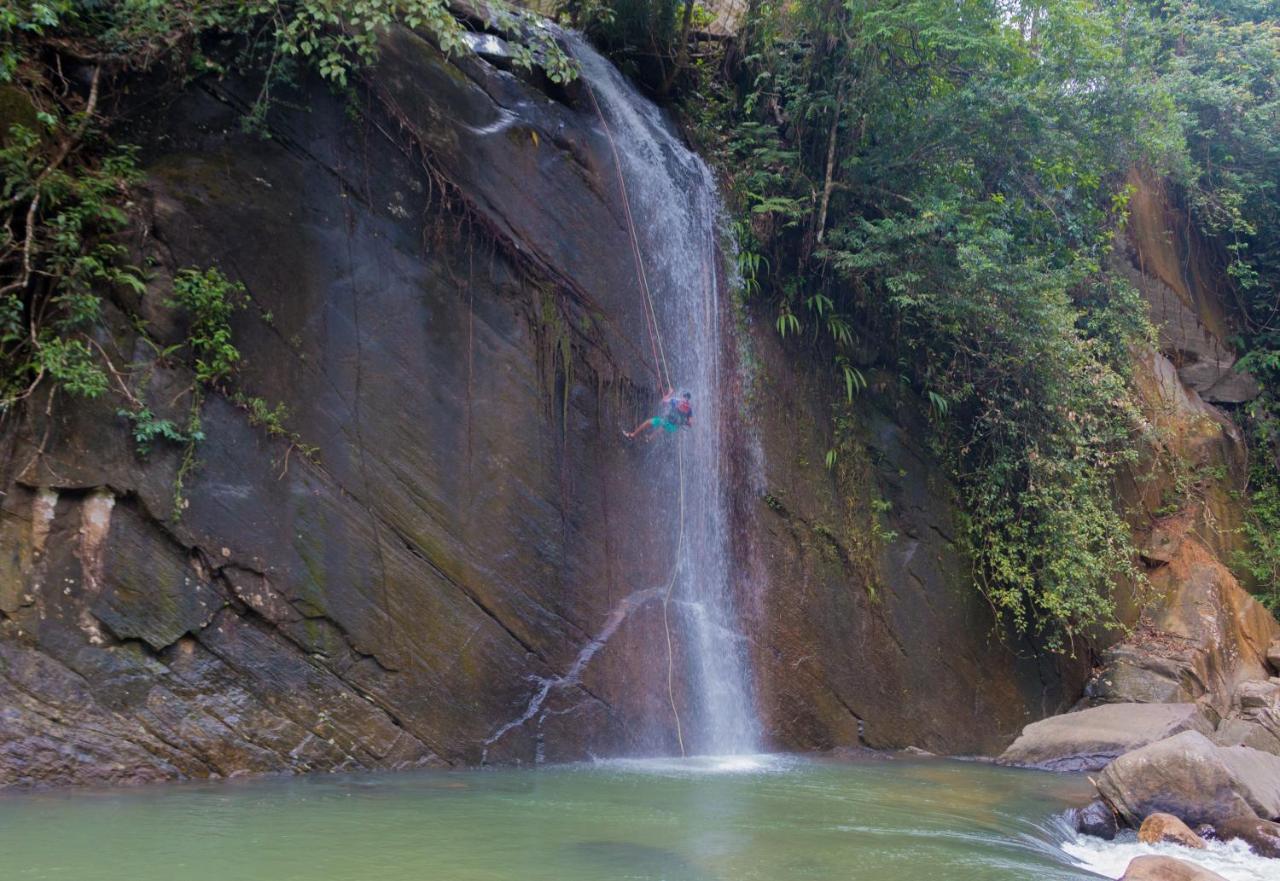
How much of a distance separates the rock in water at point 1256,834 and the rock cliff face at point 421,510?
3890mm

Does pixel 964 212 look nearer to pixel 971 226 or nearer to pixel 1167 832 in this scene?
pixel 971 226

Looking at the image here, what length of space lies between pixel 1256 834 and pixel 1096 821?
91 centimetres

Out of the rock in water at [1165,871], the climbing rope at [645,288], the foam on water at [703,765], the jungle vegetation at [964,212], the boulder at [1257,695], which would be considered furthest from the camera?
the boulder at [1257,695]

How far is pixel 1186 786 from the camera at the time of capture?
653 centimetres

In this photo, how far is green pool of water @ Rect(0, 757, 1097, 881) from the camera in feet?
15.0

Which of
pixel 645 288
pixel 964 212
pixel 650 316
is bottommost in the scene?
pixel 650 316

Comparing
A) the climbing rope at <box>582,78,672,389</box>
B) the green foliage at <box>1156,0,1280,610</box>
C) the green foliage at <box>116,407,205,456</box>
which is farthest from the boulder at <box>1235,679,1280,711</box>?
the green foliage at <box>116,407,205,456</box>

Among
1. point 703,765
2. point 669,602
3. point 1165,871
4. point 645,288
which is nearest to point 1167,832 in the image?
point 1165,871

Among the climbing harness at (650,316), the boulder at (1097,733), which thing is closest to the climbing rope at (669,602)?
the climbing harness at (650,316)

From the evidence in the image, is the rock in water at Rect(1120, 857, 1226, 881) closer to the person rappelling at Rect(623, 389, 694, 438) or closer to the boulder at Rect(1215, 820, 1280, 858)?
the boulder at Rect(1215, 820, 1280, 858)

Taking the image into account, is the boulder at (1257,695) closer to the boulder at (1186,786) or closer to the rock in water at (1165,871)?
the boulder at (1186,786)

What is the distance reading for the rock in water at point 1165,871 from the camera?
4.75 metres

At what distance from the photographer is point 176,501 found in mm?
7094

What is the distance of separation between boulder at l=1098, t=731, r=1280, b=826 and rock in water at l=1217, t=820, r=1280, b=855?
2.2 inches
